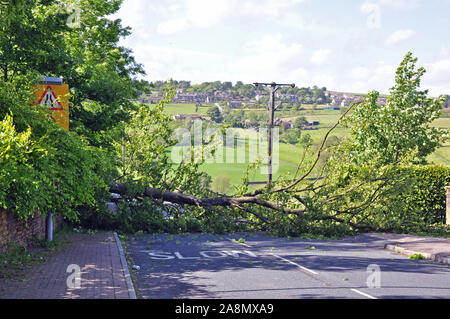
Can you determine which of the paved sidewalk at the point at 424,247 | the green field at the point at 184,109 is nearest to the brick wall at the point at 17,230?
the paved sidewalk at the point at 424,247

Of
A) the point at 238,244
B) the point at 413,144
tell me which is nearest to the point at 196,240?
the point at 238,244

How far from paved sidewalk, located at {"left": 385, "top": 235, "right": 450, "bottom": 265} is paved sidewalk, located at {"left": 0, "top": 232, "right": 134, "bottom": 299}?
8340 millimetres

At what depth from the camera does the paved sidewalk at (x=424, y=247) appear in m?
14.6

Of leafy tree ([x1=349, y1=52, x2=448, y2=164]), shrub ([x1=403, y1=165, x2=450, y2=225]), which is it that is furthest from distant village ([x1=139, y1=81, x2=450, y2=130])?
shrub ([x1=403, y1=165, x2=450, y2=225])

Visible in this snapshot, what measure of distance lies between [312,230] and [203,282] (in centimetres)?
1066

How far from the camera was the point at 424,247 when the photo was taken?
1620 cm

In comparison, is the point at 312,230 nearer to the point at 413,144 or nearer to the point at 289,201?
the point at 289,201

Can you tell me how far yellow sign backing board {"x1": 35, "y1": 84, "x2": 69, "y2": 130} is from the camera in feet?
40.0

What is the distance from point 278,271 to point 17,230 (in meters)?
6.41

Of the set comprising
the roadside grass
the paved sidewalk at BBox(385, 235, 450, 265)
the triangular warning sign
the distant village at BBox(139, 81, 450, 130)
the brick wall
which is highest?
the distant village at BBox(139, 81, 450, 130)

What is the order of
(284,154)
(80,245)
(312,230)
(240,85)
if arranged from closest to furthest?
(80,245)
(312,230)
(284,154)
(240,85)

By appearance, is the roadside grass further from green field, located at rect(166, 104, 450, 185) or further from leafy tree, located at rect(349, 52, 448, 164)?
green field, located at rect(166, 104, 450, 185)
